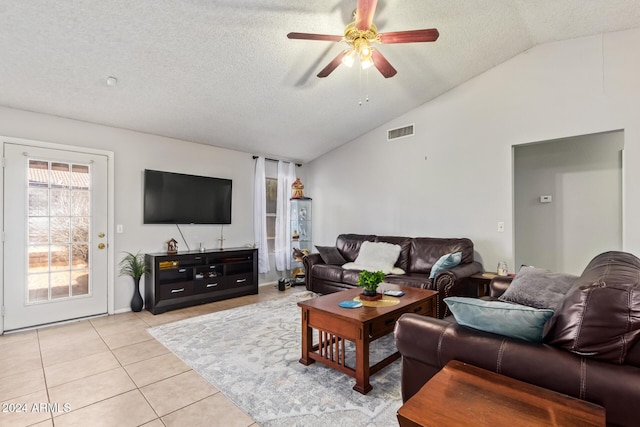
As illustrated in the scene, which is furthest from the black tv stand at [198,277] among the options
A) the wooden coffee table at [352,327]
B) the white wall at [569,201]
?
the white wall at [569,201]

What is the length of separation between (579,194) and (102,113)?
19.6ft

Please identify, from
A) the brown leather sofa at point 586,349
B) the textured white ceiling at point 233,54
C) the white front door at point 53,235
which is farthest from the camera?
the white front door at point 53,235

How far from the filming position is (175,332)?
328cm

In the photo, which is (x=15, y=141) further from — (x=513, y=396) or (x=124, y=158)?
(x=513, y=396)

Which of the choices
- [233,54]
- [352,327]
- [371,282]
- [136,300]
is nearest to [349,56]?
[233,54]

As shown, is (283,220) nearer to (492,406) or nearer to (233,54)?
(233,54)

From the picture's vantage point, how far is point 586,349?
3.84ft

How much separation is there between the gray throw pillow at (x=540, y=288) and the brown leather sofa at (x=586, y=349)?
0.64 meters

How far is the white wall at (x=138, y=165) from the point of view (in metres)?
3.52

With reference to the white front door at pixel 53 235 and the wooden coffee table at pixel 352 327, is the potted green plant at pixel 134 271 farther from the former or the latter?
the wooden coffee table at pixel 352 327

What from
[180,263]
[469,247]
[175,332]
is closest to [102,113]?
[180,263]

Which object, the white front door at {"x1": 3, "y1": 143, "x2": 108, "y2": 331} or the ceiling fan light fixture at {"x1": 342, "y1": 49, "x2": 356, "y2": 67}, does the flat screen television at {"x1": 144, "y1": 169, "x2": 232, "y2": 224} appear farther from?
the ceiling fan light fixture at {"x1": 342, "y1": 49, "x2": 356, "y2": 67}

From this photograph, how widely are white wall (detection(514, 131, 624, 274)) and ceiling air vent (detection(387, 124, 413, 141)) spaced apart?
1487 millimetres

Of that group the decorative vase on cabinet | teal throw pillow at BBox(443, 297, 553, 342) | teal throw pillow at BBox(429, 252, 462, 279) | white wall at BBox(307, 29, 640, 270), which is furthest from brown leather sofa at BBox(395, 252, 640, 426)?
the decorative vase on cabinet
